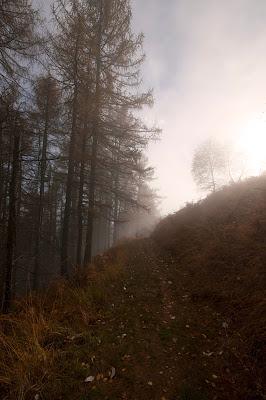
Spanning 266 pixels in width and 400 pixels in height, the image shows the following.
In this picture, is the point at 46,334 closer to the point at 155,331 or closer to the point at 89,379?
the point at 89,379

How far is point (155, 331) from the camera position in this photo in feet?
19.4

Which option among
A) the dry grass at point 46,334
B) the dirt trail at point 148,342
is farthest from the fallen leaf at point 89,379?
the dry grass at point 46,334

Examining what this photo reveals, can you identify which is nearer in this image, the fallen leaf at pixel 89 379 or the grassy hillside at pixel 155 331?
the grassy hillside at pixel 155 331

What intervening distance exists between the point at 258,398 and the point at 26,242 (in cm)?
2590

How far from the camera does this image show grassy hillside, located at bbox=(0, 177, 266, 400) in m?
4.45

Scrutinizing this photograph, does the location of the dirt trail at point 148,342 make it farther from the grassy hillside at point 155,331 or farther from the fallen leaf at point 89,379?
the fallen leaf at point 89,379

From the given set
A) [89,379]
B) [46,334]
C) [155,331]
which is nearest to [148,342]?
[155,331]

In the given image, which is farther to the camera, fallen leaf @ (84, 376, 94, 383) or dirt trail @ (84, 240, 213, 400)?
fallen leaf @ (84, 376, 94, 383)

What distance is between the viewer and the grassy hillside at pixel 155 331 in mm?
4453

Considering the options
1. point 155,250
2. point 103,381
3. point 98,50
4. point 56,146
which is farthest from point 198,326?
point 56,146

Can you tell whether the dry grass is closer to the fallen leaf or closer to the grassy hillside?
the grassy hillside

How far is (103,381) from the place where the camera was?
4566 millimetres

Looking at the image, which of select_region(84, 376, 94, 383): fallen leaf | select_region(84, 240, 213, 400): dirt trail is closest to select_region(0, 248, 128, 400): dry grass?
select_region(84, 376, 94, 383): fallen leaf

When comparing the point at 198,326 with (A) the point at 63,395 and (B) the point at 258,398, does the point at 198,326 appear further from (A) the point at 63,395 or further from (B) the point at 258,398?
(A) the point at 63,395
